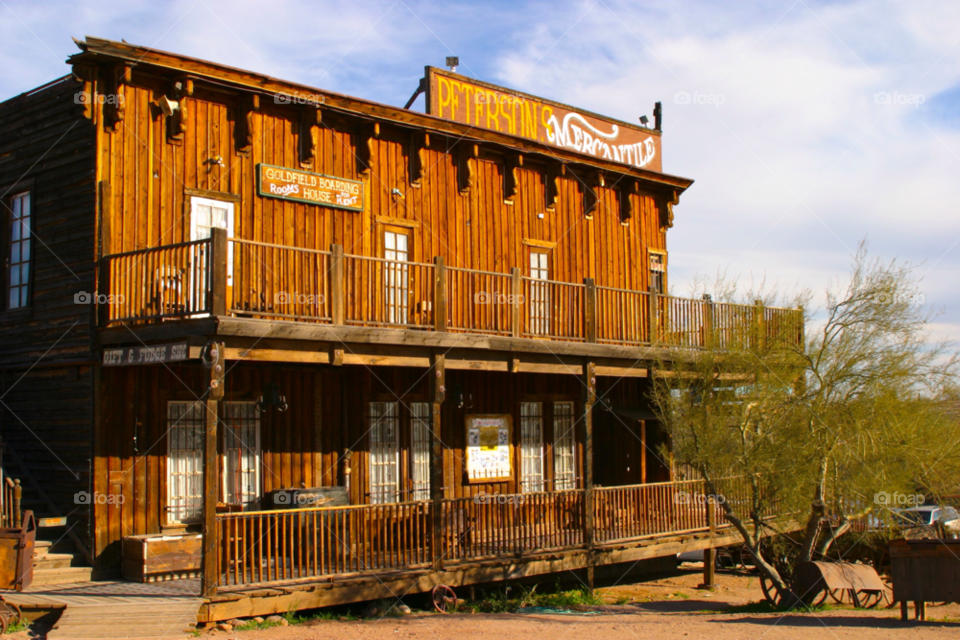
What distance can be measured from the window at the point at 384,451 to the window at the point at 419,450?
0.33 metres

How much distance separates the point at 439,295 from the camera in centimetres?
1395

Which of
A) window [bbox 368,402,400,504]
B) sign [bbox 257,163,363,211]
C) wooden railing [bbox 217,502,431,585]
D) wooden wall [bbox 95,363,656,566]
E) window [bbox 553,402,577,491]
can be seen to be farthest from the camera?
window [bbox 553,402,577,491]

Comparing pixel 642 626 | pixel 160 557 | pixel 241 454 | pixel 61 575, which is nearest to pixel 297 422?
pixel 241 454

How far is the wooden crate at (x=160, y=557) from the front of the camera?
12289mm

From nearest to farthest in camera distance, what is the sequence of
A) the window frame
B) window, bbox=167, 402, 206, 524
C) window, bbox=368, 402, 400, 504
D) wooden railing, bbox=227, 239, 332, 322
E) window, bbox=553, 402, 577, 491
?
wooden railing, bbox=227, 239, 332, 322, window, bbox=167, 402, 206, 524, the window frame, window, bbox=368, 402, 400, 504, window, bbox=553, 402, 577, 491

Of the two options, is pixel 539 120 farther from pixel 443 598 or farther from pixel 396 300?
pixel 443 598

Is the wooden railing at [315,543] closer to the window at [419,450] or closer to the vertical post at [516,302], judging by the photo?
the window at [419,450]

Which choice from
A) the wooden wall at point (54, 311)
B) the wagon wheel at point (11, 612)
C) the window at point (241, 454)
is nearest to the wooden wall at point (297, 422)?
the window at point (241, 454)

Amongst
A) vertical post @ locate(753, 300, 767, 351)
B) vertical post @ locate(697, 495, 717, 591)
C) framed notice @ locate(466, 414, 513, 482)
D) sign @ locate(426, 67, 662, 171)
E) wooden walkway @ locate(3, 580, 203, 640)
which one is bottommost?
vertical post @ locate(697, 495, 717, 591)

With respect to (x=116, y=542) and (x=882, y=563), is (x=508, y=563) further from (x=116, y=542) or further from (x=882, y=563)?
(x=882, y=563)

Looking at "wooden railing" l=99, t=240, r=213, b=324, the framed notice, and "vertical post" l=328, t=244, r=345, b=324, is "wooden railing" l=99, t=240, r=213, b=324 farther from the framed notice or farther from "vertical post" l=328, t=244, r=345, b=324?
the framed notice

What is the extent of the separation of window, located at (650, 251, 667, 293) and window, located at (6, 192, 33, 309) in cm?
1301

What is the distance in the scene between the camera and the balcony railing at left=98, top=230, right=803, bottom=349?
1198 cm

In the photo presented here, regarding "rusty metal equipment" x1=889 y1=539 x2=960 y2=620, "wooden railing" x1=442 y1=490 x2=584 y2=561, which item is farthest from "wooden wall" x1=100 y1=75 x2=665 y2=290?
"rusty metal equipment" x1=889 y1=539 x2=960 y2=620
